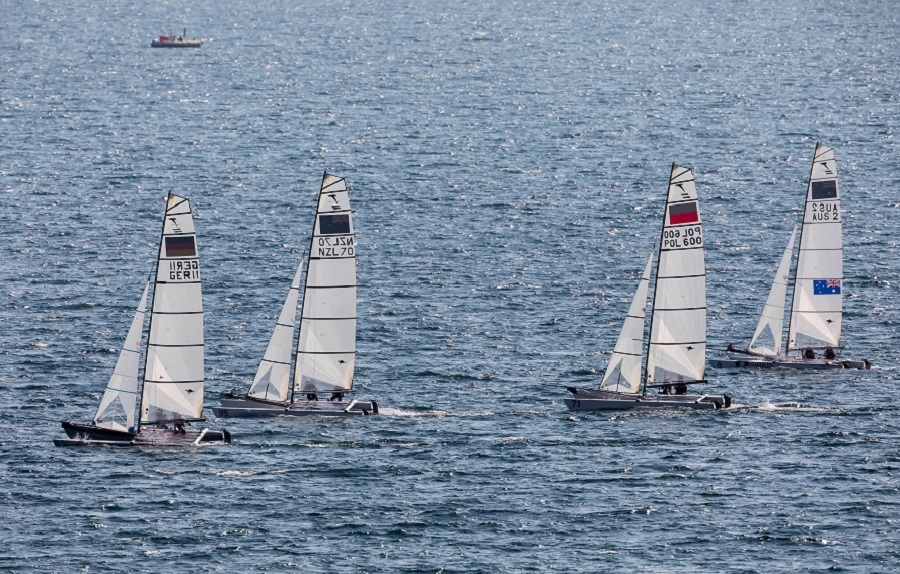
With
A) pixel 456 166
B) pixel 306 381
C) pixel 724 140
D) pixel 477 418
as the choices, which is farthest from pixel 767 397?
pixel 724 140

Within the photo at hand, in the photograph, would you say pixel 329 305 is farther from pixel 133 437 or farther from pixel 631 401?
pixel 631 401

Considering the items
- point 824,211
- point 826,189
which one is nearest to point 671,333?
point 824,211

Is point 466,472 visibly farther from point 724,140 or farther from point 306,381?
point 724,140

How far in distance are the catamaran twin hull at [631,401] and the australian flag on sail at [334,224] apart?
15.6 m

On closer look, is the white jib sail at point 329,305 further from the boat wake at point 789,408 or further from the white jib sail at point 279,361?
the boat wake at point 789,408

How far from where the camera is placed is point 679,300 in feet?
339

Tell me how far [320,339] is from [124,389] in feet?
42.2

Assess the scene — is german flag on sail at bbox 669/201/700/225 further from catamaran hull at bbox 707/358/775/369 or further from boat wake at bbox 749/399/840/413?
catamaran hull at bbox 707/358/775/369

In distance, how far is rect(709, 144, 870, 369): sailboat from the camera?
371ft

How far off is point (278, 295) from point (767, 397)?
38860 millimetres

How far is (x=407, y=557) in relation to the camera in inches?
3221

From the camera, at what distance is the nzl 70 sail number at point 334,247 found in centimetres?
10012

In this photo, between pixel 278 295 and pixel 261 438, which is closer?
pixel 261 438

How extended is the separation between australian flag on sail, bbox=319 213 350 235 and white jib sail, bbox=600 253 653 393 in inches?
647
